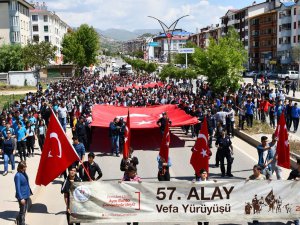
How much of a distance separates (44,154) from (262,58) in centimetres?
9064

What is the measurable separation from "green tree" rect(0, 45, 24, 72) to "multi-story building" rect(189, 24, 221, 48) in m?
74.8

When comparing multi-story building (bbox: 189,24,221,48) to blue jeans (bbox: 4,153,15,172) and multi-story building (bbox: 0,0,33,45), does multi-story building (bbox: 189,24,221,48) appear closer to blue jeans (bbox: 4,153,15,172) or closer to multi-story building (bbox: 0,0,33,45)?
multi-story building (bbox: 0,0,33,45)

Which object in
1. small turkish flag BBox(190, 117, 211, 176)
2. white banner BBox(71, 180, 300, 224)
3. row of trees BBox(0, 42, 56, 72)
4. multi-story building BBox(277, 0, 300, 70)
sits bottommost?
white banner BBox(71, 180, 300, 224)

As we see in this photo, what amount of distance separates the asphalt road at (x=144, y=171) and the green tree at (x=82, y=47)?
209ft

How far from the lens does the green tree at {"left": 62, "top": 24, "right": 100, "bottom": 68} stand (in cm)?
8312

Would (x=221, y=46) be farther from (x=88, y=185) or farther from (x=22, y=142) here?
(x=88, y=185)

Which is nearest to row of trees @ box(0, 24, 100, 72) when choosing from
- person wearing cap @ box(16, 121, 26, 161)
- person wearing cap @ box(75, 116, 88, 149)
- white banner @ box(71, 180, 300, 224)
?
person wearing cap @ box(75, 116, 88, 149)

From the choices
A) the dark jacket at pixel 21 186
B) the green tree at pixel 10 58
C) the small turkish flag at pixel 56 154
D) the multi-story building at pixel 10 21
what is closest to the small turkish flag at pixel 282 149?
the small turkish flag at pixel 56 154

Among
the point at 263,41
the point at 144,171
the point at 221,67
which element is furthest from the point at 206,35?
the point at 144,171

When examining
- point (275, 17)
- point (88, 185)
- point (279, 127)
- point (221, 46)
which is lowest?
point (88, 185)

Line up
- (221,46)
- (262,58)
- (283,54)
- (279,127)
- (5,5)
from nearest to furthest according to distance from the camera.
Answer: (279,127)
(221,46)
(5,5)
(283,54)
(262,58)

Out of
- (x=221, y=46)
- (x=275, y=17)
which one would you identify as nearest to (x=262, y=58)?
(x=275, y=17)

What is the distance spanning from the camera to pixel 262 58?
95562 mm

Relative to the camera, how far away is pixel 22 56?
65.2 m
